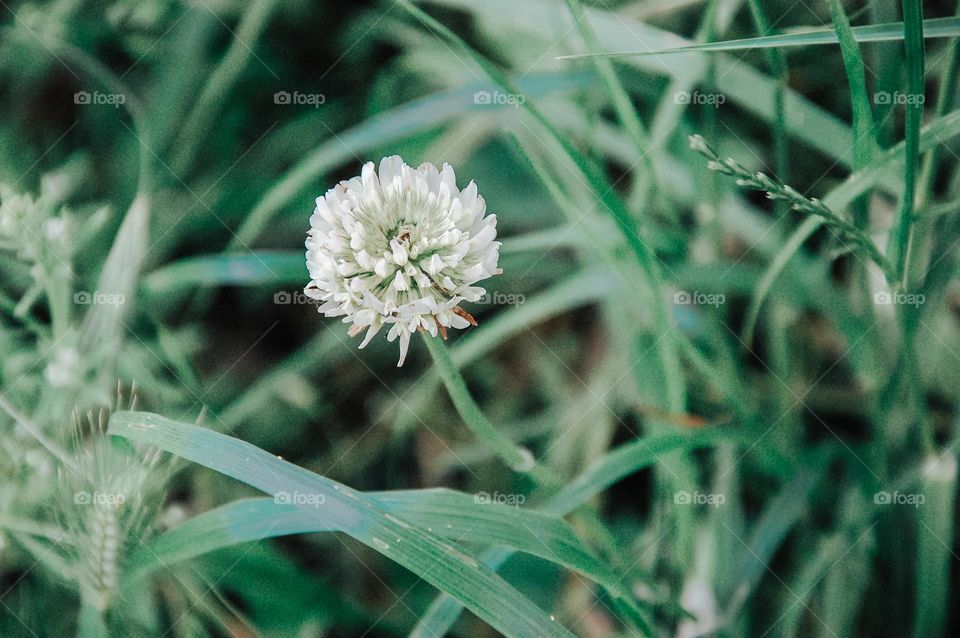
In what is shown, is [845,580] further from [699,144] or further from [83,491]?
[83,491]

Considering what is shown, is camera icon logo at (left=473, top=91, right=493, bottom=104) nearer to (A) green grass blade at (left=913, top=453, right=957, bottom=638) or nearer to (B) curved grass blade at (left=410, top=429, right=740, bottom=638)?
(B) curved grass blade at (left=410, top=429, right=740, bottom=638)

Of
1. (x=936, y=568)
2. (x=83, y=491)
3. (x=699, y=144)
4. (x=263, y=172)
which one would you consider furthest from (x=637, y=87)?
(x=83, y=491)

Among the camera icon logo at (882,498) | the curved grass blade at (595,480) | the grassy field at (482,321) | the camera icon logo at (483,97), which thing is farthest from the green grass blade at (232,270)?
the camera icon logo at (882,498)

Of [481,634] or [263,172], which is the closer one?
[481,634]

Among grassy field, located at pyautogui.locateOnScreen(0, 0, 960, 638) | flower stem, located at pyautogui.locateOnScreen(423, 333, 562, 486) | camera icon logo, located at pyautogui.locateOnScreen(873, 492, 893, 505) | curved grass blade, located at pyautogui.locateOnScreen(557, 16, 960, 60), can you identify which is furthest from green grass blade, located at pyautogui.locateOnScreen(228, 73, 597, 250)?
camera icon logo, located at pyautogui.locateOnScreen(873, 492, 893, 505)

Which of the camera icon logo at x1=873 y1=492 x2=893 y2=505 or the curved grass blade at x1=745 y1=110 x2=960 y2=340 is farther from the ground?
the curved grass blade at x1=745 y1=110 x2=960 y2=340

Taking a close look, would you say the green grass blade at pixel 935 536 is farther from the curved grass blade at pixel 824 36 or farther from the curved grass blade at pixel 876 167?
the curved grass blade at pixel 824 36

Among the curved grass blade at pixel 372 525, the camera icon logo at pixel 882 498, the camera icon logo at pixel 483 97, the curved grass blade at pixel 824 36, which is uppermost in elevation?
the camera icon logo at pixel 483 97

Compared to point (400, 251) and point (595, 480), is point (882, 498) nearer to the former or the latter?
point (595, 480)
